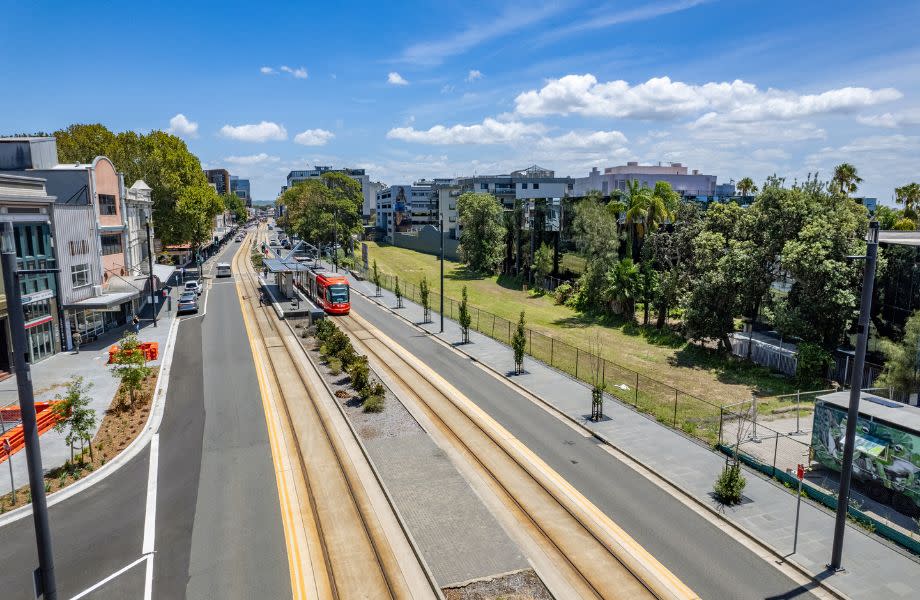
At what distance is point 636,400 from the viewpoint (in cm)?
2700

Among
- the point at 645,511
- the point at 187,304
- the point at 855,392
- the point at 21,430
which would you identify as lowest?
the point at 645,511

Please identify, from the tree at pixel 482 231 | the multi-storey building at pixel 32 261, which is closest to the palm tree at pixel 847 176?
the tree at pixel 482 231

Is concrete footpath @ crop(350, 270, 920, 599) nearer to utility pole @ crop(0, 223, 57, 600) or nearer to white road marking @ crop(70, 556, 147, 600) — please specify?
white road marking @ crop(70, 556, 147, 600)

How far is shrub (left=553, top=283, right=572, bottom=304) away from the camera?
193ft

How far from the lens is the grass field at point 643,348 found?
3150cm

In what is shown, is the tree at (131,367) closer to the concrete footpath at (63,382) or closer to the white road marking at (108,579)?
the concrete footpath at (63,382)

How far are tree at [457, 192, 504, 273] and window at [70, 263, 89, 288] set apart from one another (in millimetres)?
48784

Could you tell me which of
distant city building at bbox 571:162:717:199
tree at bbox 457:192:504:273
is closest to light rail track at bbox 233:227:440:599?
tree at bbox 457:192:504:273

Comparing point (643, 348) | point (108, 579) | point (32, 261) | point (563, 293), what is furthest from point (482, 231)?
point (108, 579)

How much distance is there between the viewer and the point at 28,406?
10250 millimetres

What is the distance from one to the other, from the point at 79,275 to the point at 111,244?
8752 millimetres

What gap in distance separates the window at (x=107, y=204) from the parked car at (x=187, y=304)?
9.07m

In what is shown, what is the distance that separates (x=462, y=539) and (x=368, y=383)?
1388 centimetres

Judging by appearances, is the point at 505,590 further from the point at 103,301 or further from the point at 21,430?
the point at 103,301
